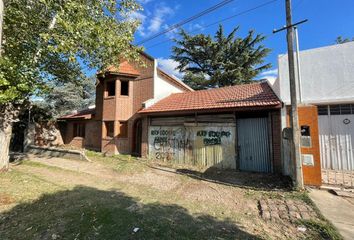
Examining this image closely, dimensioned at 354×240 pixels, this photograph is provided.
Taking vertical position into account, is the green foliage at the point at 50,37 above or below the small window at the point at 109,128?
above

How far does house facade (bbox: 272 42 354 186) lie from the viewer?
7.83 m

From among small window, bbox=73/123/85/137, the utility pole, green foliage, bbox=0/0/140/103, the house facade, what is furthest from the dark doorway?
the utility pole

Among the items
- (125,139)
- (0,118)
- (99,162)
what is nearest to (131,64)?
(125,139)

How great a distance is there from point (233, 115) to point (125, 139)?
8.23 metres

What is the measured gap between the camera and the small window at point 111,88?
52.5 ft

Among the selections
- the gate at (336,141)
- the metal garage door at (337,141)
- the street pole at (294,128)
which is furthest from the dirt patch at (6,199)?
the metal garage door at (337,141)

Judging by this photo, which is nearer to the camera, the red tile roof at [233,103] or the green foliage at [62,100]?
the red tile roof at [233,103]

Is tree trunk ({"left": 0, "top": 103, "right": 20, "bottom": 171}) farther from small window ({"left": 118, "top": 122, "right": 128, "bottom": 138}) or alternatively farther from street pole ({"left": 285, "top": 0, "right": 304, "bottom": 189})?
street pole ({"left": 285, "top": 0, "right": 304, "bottom": 189})

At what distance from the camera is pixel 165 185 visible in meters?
7.81

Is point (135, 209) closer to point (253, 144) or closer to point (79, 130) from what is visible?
point (253, 144)

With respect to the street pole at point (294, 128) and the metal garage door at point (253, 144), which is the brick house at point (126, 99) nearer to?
the metal garage door at point (253, 144)

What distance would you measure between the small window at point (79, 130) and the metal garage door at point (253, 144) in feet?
47.5

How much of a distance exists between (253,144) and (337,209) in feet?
15.3

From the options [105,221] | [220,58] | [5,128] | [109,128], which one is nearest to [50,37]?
[5,128]
